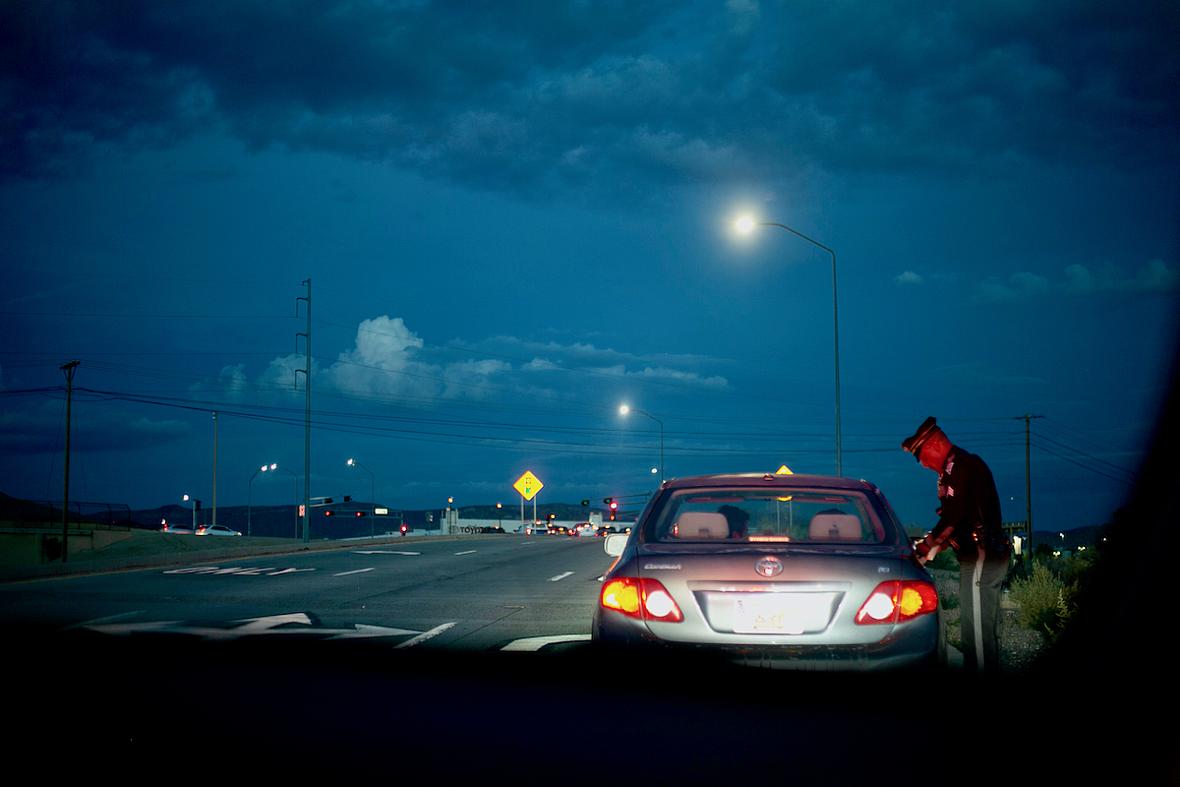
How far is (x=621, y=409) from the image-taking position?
58.5 meters

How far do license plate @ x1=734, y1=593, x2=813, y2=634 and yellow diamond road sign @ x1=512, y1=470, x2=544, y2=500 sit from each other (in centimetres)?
5695

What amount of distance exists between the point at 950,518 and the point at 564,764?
10.9 feet

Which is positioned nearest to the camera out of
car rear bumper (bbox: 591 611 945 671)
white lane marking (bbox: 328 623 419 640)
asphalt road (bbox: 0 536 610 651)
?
car rear bumper (bbox: 591 611 945 671)

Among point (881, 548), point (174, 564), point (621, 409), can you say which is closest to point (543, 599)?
point (881, 548)

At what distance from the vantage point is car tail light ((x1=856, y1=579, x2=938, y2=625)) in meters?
5.77

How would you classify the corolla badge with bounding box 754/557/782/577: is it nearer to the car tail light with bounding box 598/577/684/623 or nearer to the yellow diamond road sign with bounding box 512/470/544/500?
the car tail light with bounding box 598/577/684/623

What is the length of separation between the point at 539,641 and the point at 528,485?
171ft

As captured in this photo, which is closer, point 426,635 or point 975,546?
point 975,546

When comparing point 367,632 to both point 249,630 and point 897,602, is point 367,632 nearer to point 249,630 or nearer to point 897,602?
point 249,630

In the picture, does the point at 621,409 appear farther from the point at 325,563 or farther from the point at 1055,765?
the point at 1055,765

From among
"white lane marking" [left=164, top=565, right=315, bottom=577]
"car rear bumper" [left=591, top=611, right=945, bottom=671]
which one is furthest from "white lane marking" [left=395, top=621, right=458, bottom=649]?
"white lane marking" [left=164, top=565, right=315, bottom=577]

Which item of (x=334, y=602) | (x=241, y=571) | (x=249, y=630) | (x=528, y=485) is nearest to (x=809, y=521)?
(x=249, y=630)

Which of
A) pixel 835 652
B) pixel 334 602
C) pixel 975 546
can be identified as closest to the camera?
pixel 835 652

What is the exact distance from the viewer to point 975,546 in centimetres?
730
